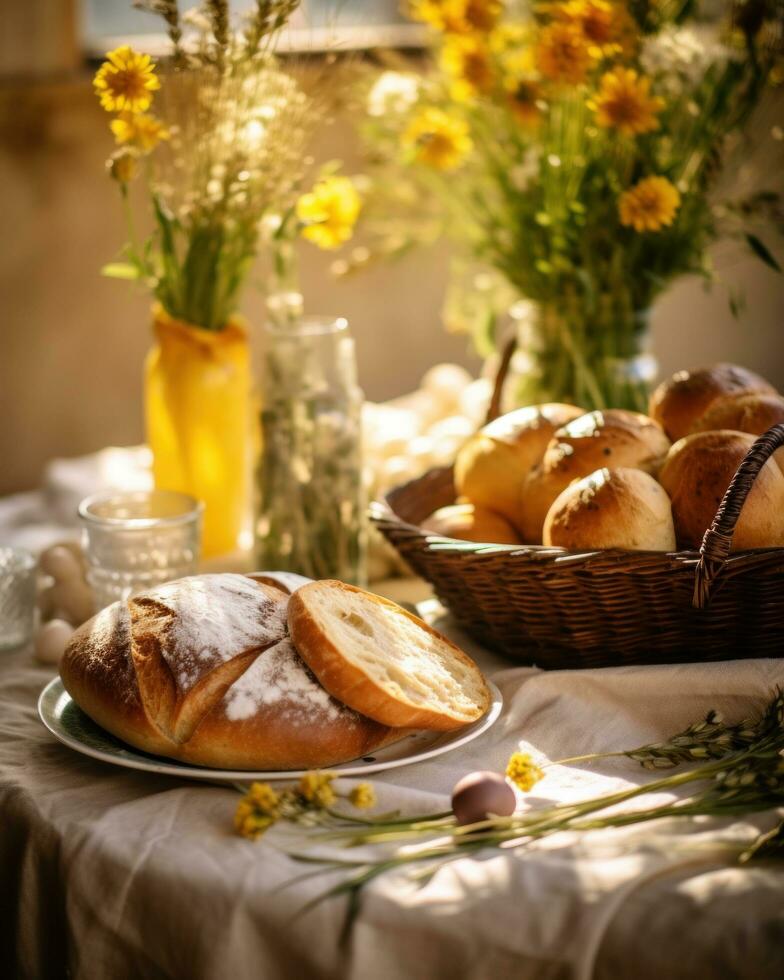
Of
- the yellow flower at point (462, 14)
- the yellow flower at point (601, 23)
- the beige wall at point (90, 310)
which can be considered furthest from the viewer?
the beige wall at point (90, 310)

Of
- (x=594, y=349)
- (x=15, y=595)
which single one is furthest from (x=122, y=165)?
(x=594, y=349)

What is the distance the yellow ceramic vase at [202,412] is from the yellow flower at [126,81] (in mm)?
349

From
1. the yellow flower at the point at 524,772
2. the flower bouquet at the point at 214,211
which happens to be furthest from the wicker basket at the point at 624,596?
the flower bouquet at the point at 214,211

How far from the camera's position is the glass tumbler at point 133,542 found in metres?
1.20

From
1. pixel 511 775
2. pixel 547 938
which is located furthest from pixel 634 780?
pixel 547 938

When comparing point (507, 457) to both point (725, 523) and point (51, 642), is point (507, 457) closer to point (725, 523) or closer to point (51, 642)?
point (725, 523)

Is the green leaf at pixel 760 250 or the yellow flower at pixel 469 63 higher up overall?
the yellow flower at pixel 469 63

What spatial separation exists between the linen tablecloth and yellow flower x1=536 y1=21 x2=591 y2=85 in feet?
2.81

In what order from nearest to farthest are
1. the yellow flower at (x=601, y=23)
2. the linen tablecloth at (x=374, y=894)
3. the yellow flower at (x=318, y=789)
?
1. the linen tablecloth at (x=374, y=894)
2. the yellow flower at (x=318, y=789)
3. the yellow flower at (x=601, y=23)

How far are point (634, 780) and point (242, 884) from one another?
344 millimetres

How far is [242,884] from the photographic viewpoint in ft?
2.47

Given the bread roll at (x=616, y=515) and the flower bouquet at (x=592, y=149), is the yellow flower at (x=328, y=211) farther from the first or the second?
the bread roll at (x=616, y=515)

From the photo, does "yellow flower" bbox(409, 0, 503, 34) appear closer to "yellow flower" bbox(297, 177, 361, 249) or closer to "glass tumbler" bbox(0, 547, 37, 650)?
"yellow flower" bbox(297, 177, 361, 249)

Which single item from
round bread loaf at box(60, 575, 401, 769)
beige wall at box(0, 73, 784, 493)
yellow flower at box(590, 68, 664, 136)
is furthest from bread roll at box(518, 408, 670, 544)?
beige wall at box(0, 73, 784, 493)
